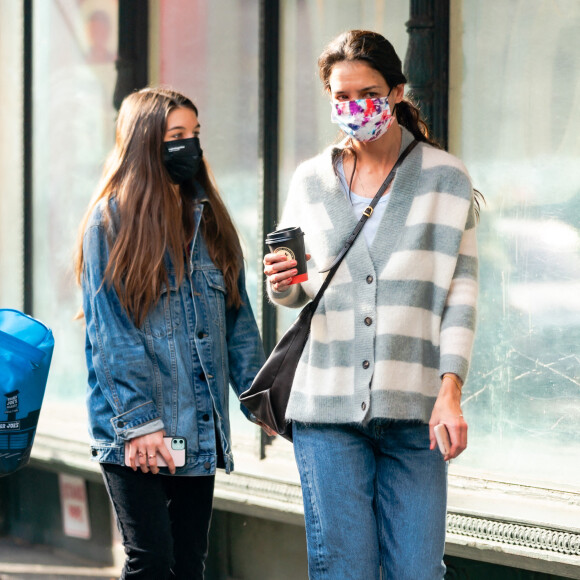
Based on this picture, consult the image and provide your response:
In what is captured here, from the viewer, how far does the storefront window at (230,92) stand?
5527mm

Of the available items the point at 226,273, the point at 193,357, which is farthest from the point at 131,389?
the point at 226,273

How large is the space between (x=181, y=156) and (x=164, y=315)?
544 mm

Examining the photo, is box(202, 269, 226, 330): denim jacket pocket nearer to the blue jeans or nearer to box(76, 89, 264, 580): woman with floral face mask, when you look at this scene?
box(76, 89, 264, 580): woman with floral face mask

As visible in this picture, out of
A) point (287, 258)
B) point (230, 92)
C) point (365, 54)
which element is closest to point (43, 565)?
point (230, 92)

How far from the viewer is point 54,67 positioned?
680cm

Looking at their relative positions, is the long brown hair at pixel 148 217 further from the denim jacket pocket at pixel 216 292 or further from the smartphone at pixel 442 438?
the smartphone at pixel 442 438

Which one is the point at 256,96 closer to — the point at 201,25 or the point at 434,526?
the point at 201,25

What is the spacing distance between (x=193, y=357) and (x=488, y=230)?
157 centimetres

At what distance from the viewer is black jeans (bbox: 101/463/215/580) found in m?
3.36

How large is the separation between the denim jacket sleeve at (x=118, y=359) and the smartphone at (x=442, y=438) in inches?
40.5

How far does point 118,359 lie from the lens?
11.1ft

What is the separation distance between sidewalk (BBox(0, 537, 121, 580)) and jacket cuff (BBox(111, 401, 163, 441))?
285 centimetres

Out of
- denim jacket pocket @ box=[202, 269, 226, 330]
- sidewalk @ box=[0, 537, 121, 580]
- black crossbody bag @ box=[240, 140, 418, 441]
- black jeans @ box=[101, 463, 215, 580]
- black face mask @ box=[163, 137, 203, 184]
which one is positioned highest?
black face mask @ box=[163, 137, 203, 184]

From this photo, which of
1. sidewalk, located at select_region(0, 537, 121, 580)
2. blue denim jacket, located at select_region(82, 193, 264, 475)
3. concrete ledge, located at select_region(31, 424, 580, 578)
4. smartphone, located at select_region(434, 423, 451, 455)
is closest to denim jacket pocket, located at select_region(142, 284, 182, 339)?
blue denim jacket, located at select_region(82, 193, 264, 475)
